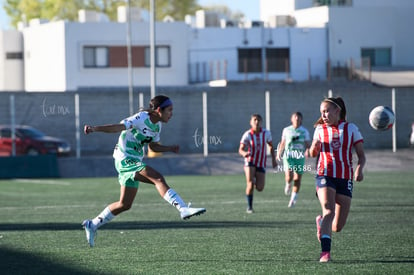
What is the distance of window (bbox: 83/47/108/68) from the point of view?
6456 cm

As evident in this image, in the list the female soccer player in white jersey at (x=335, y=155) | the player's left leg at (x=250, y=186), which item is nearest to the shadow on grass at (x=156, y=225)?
the player's left leg at (x=250, y=186)

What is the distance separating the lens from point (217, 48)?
6644 cm

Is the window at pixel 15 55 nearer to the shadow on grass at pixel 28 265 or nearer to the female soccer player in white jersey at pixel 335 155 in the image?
the shadow on grass at pixel 28 265

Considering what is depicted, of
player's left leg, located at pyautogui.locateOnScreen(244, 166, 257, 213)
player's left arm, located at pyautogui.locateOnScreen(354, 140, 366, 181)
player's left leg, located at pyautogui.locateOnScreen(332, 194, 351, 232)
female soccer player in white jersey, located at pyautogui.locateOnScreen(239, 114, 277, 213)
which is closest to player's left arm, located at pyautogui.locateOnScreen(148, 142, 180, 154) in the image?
player's left leg, located at pyautogui.locateOnScreen(332, 194, 351, 232)

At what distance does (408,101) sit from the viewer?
39500 millimetres

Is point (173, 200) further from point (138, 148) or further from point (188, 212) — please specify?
point (138, 148)

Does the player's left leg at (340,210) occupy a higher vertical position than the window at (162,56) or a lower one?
lower

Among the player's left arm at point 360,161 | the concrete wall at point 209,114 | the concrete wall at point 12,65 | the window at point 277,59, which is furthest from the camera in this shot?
the concrete wall at point 12,65

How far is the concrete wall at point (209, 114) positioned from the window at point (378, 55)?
25972 millimetres

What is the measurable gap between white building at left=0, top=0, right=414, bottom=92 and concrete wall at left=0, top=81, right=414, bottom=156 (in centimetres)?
2198

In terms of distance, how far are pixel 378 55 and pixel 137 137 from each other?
5629cm

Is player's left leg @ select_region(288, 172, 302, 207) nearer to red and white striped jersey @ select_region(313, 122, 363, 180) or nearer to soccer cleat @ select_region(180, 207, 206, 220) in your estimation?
soccer cleat @ select_region(180, 207, 206, 220)

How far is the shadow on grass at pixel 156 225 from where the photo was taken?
15.9 meters

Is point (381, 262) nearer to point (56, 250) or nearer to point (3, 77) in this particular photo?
point (56, 250)
